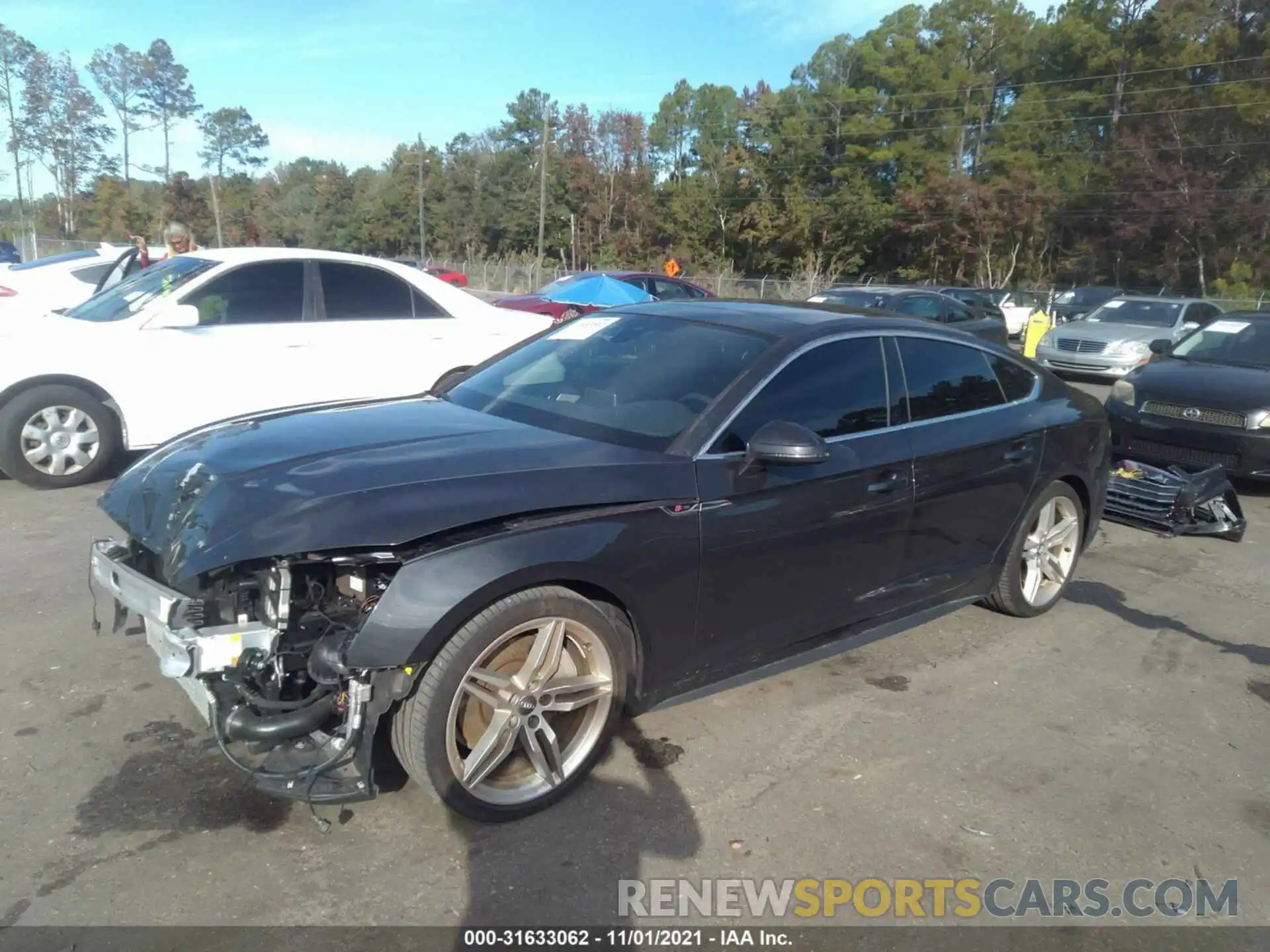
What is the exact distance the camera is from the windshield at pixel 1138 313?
18.0 metres

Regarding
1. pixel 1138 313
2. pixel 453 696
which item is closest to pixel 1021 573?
pixel 453 696

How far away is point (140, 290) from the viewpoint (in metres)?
7.25

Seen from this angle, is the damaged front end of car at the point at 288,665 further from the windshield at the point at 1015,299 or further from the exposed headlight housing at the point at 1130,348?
the windshield at the point at 1015,299

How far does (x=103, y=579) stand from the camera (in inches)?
134

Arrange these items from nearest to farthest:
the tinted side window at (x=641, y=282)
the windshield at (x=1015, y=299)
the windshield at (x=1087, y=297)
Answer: the tinted side window at (x=641, y=282) < the windshield at (x=1087, y=297) < the windshield at (x=1015, y=299)

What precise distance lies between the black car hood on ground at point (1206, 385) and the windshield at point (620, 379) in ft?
19.4

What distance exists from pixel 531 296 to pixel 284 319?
9.03 meters

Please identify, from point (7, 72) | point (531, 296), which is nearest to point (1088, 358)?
point (531, 296)

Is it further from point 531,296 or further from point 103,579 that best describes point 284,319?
point 531,296

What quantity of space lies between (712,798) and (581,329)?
2263 millimetres

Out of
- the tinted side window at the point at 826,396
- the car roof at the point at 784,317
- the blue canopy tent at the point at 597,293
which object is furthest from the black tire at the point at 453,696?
the blue canopy tent at the point at 597,293

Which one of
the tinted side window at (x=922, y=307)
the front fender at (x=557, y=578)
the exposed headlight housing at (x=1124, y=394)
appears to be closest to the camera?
the front fender at (x=557, y=578)

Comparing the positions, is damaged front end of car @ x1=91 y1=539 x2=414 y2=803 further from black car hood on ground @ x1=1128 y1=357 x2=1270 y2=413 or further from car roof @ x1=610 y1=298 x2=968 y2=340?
black car hood on ground @ x1=1128 y1=357 x2=1270 y2=413

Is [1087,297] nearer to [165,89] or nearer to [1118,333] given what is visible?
[1118,333]
